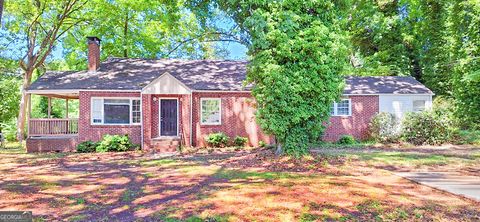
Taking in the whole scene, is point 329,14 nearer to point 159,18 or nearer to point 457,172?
point 457,172

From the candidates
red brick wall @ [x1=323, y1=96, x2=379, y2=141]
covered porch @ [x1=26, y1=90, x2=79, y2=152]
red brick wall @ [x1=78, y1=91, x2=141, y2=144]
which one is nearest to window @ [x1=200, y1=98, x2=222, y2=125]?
red brick wall @ [x1=78, y1=91, x2=141, y2=144]

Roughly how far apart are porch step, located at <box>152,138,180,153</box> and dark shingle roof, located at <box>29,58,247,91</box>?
2.86m

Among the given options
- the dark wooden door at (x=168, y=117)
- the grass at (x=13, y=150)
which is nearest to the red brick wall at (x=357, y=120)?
the dark wooden door at (x=168, y=117)

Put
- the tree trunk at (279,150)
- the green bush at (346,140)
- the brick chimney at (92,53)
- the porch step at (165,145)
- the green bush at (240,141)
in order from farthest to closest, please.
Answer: the brick chimney at (92,53) → the green bush at (346,140) → the green bush at (240,141) → the porch step at (165,145) → the tree trunk at (279,150)

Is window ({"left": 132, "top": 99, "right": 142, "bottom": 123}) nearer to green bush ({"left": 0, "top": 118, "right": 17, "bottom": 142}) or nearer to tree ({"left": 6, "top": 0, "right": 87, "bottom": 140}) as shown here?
tree ({"left": 6, "top": 0, "right": 87, "bottom": 140})

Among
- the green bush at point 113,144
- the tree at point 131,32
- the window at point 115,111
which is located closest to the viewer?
the green bush at point 113,144

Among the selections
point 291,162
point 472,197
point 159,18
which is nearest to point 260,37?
point 291,162

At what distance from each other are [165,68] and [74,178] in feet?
34.2

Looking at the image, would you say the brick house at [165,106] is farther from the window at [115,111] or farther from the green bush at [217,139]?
the green bush at [217,139]

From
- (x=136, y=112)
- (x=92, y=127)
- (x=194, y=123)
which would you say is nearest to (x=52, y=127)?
Answer: (x=92, y=127)

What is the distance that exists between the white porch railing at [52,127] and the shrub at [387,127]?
51.8 ft

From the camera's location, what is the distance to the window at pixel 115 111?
15.2 metres

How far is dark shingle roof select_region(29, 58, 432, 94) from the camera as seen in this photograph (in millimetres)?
15508

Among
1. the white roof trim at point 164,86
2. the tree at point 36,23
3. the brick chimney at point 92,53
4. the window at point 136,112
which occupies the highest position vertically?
the tree at point 36,23
